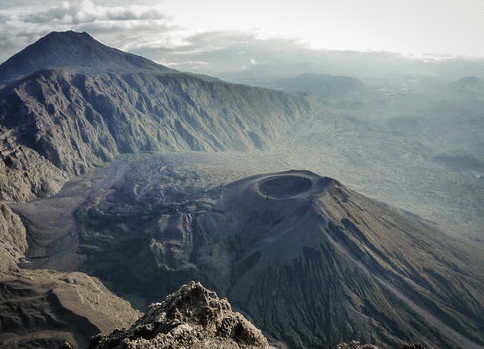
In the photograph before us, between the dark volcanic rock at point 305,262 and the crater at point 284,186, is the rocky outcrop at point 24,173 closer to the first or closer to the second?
the dark volcanic rock at point 305,262

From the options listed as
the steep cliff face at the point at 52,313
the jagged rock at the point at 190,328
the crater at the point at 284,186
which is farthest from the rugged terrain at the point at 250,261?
the jagged rock at the point at 190,328

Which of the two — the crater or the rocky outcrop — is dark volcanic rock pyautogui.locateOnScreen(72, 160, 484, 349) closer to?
the crater

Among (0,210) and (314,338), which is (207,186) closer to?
(0,210)

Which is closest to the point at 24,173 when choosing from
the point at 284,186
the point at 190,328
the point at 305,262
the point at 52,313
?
the point at 284,186

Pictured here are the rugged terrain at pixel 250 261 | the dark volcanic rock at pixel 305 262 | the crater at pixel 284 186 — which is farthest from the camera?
the crater at pixel 284 186

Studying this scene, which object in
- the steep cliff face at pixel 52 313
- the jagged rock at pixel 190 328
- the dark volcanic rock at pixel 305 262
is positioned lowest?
the dark volcanic rock at pixel 305 262

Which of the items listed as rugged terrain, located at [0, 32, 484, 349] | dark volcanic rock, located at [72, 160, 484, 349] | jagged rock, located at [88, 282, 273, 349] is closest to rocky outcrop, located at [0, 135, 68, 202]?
rugged terrain, located at [0, 32, 484, 349]

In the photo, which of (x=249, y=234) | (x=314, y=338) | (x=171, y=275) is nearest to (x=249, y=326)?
(x=314, y=338)
